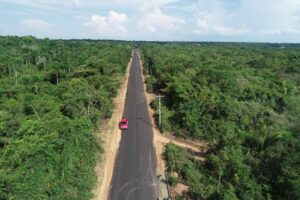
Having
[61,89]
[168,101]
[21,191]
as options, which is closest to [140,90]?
[168,101]

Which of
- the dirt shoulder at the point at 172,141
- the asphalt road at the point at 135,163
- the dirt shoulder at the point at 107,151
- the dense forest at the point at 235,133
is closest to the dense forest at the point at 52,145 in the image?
the dirt shoulder at the point at 107,151

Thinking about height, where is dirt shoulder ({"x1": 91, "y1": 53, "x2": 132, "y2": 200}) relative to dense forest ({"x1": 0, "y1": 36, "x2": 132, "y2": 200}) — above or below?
below

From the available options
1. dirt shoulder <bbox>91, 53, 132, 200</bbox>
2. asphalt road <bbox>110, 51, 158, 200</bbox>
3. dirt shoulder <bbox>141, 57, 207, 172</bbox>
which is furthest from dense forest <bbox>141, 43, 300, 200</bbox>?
dirt shoulder <bbox>91, 53, 132, 200</bbox>

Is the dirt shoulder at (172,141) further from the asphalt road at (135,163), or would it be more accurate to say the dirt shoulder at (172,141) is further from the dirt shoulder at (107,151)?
the dirt shoulder at (107,151)

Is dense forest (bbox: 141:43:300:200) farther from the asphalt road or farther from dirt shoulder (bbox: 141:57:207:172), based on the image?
the asphalt road

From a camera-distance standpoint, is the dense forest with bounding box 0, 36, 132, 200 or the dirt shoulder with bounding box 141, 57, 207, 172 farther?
the dirt shoulder with bounding box 141, 57, 207, 172

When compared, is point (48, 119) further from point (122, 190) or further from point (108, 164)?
point (122, 190)
